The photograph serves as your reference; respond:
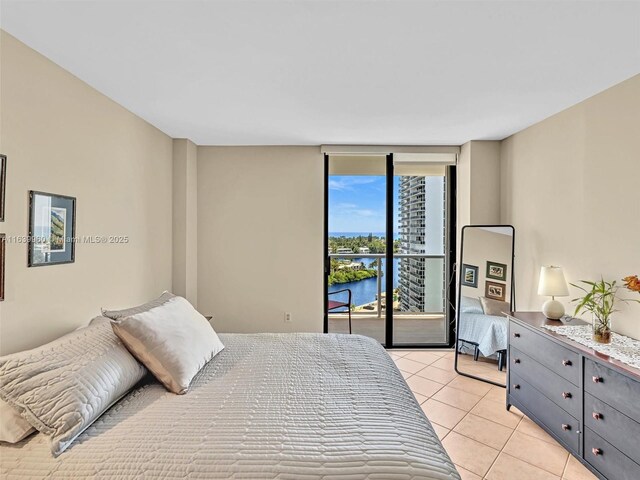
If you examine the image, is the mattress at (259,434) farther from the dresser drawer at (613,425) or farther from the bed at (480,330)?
the bed at (480,330)

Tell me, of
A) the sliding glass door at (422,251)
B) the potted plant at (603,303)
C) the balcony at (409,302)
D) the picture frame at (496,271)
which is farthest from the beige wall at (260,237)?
the potted plant at (603,303)

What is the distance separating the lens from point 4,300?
1660 mm

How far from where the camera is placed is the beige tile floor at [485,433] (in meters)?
2.00

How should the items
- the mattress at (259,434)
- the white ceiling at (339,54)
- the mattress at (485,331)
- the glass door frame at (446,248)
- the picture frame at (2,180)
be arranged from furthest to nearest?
the glass door frame at (446,248)
the mattress at (485,331)
the picture frame at (2,180)
the white ceiling at (339,54)
the mattress at (259,434)

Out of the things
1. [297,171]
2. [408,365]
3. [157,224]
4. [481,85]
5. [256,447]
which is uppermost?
[481,85]

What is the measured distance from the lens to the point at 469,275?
359cm

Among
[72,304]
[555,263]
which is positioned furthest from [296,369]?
[555,263]

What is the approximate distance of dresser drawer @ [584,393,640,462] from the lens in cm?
165

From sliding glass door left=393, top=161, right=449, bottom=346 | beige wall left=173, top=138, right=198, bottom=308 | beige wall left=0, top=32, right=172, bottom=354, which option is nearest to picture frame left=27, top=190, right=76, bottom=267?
beige wall left=0, top=32, right=172, bottom=354

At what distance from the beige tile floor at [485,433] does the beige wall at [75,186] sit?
2686 millimetres

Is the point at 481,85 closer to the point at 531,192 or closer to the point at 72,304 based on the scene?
the point at 531,192

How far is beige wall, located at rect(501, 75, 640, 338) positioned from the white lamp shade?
0.45ft

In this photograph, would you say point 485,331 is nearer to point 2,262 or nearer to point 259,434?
point 259,434

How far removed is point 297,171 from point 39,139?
2390 millimetres
